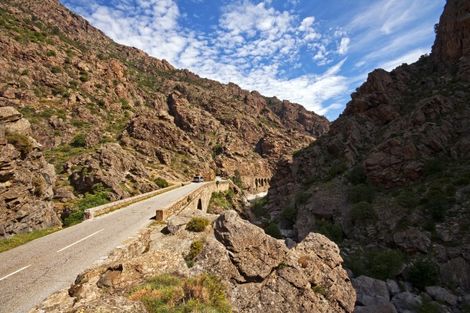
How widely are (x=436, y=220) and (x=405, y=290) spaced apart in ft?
32.7

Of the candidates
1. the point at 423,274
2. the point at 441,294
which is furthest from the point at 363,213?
the point at 441,294

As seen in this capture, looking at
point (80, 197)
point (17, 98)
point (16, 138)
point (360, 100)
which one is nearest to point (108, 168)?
point (80, 197)

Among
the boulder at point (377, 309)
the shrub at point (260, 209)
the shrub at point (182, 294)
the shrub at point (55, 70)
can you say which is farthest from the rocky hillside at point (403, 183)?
the shrub at point (55, 70)

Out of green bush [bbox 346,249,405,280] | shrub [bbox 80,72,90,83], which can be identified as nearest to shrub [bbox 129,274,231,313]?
green bush [bbox 346,249,405,280]

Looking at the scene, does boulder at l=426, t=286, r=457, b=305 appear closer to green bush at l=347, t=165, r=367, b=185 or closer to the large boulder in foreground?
the large boulder in foreground

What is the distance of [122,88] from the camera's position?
85.3 m

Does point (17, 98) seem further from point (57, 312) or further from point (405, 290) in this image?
point (405, 290)

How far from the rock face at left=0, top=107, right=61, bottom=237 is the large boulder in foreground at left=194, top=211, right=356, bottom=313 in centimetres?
1312

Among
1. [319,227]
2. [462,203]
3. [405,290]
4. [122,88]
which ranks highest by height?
[122,88]

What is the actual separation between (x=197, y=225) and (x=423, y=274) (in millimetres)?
21660

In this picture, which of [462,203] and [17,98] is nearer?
[462,203]

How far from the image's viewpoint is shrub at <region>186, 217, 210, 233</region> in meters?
15.7

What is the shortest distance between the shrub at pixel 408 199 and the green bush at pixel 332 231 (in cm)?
764

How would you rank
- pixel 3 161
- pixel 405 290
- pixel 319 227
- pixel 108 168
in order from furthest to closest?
pixel 108 168, pixel 319 227, pixel 405 290, pixel 3 161
